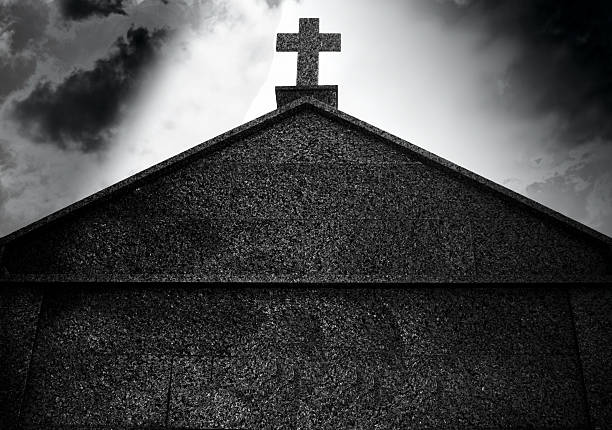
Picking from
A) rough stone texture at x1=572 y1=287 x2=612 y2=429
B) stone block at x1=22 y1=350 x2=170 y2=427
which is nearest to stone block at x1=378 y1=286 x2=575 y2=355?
rough stone texture at x1=572 y1=287 x2=612 y2=429

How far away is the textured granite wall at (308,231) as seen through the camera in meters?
4.62

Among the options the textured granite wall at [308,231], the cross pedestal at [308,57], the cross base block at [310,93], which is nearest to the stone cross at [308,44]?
the cross pedestal at [308,57]

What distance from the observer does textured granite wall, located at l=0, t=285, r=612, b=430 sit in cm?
420

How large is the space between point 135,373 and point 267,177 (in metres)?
2.16

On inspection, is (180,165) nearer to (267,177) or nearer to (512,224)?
(267,177)

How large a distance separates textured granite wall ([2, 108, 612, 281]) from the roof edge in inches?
2.7

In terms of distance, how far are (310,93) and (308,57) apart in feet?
1.64

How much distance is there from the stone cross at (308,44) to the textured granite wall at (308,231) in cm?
143

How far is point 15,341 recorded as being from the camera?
4.38 m

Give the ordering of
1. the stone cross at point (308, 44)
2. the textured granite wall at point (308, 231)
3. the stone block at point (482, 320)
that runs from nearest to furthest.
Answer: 1. the stone block at point (482, 320)
2. the textured granite wall at point (308, 231)
3. the stone cross at point (308, 44)

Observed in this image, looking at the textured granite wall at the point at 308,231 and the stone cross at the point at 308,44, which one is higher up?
the stone cross at the point at 308,44

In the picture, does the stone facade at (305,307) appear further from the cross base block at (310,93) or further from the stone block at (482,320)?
the cross base block at (310,93)

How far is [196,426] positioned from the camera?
4.17 metres

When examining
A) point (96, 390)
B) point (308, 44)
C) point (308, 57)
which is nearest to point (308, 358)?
point (96, 390)
